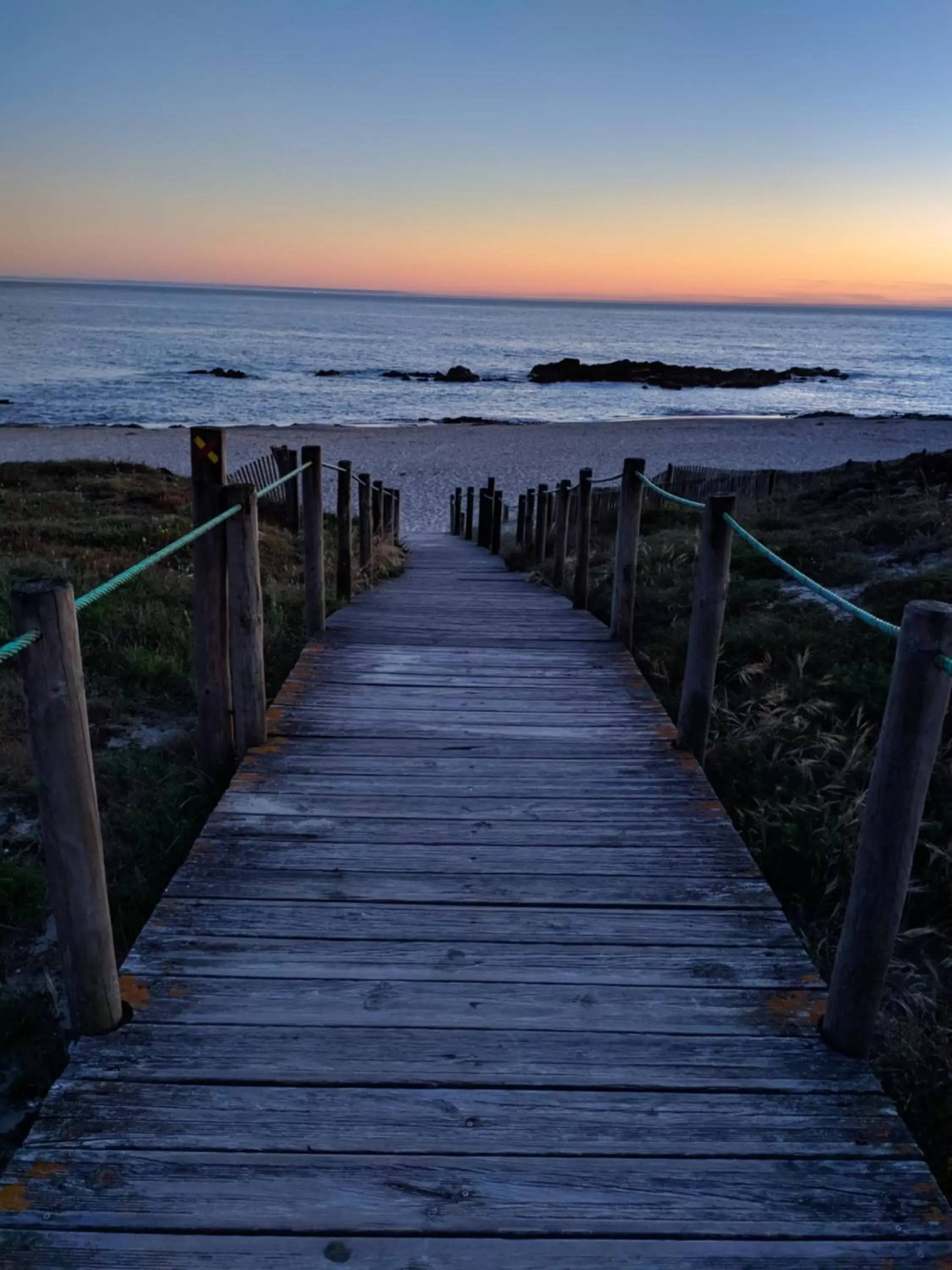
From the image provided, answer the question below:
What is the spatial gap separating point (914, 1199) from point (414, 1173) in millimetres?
1034

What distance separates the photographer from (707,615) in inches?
161

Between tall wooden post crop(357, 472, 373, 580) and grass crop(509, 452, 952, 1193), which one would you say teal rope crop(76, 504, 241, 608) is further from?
tall wooden post crop(357, 472, 373, 580)

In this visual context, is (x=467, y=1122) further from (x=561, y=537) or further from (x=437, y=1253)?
(x=561, y=537)

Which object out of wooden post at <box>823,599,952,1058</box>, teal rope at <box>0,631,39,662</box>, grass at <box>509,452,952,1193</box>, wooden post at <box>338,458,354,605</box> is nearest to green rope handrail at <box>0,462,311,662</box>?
teal rope at <box>0,631,39,662</box>

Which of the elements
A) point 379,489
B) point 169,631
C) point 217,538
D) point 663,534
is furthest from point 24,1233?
point 379,489

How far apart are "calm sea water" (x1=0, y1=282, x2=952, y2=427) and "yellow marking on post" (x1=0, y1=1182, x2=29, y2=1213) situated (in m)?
38.6

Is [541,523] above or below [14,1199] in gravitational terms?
below

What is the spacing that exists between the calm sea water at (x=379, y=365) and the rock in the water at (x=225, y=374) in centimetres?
132

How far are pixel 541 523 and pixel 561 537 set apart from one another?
3282mm

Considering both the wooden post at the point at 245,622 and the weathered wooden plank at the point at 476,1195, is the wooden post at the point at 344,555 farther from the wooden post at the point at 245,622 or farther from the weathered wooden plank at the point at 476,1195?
the weathered wooden plank at the point at 476,1195

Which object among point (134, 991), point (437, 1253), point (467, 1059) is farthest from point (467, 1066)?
point (134, 991)

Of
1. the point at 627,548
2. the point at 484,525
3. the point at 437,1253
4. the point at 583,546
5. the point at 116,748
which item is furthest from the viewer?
the point at 484,525

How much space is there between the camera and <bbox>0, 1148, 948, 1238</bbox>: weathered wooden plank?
1891mm

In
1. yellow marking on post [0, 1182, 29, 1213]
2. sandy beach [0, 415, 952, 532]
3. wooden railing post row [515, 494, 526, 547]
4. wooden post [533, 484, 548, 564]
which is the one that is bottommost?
sandy beach [0, 415, 952, 532]
